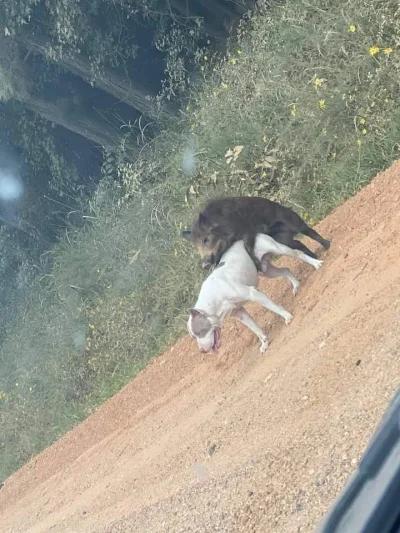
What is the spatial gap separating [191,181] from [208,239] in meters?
4.20

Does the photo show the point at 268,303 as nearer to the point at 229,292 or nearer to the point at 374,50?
the point at 229,292

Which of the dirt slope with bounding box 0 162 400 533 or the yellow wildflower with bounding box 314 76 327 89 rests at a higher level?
the yellow wildflower with bounding box 314 76 327 89

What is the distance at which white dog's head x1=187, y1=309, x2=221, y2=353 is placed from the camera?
7438 mm

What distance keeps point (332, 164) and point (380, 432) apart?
6712 mm

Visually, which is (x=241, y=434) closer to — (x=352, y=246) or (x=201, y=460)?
(x=201, y=460)

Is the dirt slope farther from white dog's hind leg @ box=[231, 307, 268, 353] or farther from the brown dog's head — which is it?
the brown dog's head

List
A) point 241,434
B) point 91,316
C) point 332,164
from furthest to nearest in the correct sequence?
point 91,316, point 332,164, point 241,434

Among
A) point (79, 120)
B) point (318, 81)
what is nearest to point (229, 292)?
point (318, 81)

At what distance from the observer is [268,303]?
7469 millimetres

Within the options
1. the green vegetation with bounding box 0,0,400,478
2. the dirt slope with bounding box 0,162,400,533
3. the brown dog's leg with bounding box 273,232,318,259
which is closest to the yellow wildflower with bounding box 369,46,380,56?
the green vegetation with bounding box 0,0,400,478

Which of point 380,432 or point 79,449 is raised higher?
point 380,432

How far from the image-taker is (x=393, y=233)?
6.70 m

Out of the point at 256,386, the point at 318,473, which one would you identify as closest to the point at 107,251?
the point at 256,386

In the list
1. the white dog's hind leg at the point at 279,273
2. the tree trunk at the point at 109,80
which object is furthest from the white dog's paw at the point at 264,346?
the tree trunk at the point at 109,80
